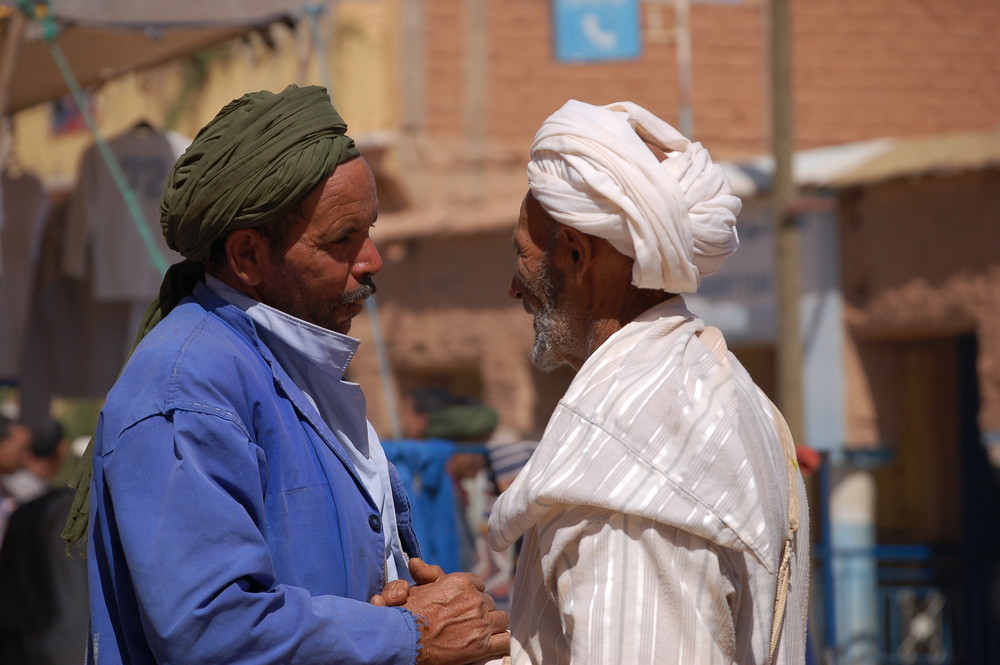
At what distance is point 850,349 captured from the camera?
8445mm

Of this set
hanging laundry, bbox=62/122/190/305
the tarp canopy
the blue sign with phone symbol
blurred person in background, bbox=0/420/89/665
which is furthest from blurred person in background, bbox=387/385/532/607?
the blue sign with phone symbol

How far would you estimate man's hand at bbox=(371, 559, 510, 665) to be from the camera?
83.3 inches

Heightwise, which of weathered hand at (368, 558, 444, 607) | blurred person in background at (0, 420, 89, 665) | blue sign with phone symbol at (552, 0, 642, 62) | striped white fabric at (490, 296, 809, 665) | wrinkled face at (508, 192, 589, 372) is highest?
blue sign with phone symbol at (552, 0, 642, 62)

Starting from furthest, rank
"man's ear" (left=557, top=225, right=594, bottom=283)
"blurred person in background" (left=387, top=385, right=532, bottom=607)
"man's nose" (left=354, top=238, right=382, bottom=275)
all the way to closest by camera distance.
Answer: "blurred person in background" (left=387, top=385, right=532, bottom=607) → "man's nose" (left=354, top=238, right=382, bottom=275) → "man's ear" (left=557, top=225, right=594, bottom=283)

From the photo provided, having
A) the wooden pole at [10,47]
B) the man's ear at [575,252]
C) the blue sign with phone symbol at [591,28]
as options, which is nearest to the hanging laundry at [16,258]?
the wooden pole at [10,47]

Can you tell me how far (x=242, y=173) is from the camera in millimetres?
2137

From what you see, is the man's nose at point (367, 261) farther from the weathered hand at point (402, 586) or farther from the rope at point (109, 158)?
the rope at point (109, 158)

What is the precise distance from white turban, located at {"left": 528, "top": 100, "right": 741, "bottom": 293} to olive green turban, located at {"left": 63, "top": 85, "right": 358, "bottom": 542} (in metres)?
0.40

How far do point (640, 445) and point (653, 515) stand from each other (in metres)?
0.13

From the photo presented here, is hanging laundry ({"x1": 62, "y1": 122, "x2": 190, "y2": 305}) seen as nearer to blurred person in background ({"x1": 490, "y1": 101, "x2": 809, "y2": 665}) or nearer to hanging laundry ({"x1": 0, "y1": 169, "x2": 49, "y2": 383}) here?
hanging laundry ({"x1": 0, "y1": 169, "x2": 49, "y2": 383})

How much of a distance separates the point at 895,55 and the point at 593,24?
3572 millimetres

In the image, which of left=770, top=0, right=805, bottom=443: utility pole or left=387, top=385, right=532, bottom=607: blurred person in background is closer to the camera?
left=387, top=385, right=532, bottom=607: blurred person in background

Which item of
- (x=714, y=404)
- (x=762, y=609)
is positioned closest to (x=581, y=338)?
(x=714, y=404)

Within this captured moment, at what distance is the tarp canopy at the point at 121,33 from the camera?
4793 mm
